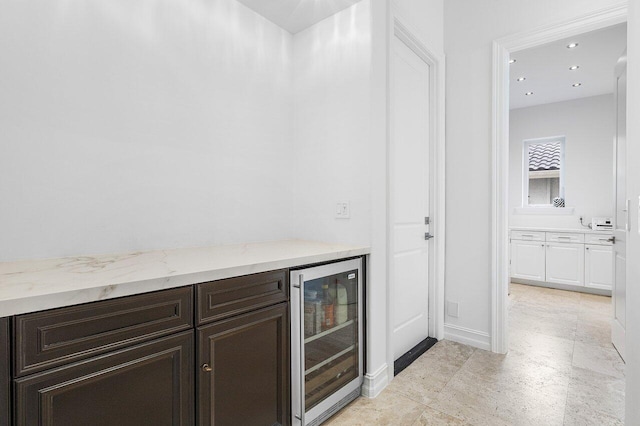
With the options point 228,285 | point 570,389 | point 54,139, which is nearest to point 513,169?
point 570,389

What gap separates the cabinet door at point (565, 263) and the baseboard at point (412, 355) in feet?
10.3

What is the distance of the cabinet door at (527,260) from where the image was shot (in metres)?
4.97

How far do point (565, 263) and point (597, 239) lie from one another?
1.68ft

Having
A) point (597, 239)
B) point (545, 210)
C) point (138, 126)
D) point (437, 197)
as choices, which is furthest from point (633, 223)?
point (545, 210)

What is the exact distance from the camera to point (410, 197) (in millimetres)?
2658

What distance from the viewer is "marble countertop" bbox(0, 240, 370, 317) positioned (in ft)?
2.98

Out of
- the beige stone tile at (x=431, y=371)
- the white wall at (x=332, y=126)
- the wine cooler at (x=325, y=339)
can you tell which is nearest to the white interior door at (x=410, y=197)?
the beige stone tile at (x=431, y=371)

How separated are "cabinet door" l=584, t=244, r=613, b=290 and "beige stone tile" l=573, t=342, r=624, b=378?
2208mm

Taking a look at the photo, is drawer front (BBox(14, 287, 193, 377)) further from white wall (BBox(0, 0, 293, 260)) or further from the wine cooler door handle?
white wall (BBox(0, 0, 293, 260))

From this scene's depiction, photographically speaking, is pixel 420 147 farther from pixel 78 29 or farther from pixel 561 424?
pixel 78 29

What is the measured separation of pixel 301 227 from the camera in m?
2.40

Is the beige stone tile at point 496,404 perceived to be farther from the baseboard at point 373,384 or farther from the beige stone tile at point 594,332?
the beige stone tile at point 594,332

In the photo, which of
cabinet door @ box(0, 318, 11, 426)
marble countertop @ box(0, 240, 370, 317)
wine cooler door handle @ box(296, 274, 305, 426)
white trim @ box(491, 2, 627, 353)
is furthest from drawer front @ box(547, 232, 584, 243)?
cabinet door @ box(0, 318, 11, 426)

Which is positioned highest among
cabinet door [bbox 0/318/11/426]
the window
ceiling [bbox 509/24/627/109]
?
ceiling [bbox 509/24/627/109]
